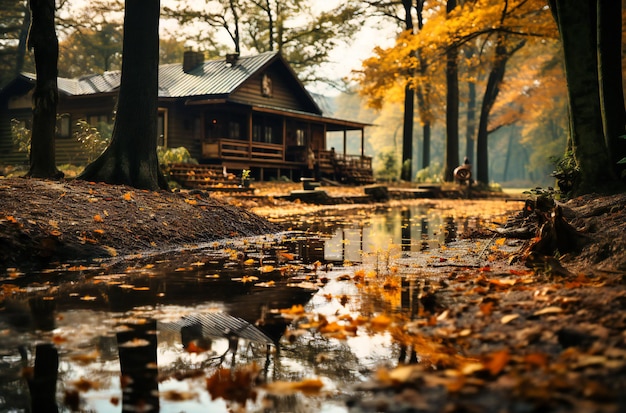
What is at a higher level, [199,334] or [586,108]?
[586,108]

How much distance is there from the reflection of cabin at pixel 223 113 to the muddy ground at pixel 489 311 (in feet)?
74.1

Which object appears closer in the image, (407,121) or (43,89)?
(43,89)

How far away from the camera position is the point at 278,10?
45.0 metres

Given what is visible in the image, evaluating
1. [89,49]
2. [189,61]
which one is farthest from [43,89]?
[89,49]

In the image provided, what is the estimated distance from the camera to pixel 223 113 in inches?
1383

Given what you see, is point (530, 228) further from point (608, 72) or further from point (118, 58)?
point (118, 58)

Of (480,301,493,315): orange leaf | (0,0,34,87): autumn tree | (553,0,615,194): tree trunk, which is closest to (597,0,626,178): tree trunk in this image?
(553,0,615,194): tree trunk

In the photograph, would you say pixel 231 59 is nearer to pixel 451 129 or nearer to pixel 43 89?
pixel 451 129

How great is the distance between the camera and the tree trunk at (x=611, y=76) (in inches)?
417

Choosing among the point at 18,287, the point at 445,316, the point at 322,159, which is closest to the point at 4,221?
the point at 18,287

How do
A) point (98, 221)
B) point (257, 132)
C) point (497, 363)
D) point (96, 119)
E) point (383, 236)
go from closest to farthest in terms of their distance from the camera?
point (497, 363)
point (98, 221)
point (383, 236)
point (96, 119)
point (257, 132)

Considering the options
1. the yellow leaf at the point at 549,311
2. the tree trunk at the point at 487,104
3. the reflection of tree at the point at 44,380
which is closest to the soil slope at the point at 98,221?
the reflection of tree at the point at 44,380

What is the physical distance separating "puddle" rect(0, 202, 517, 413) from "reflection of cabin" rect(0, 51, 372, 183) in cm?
2503

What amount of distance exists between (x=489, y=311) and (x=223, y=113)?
1273 inches
